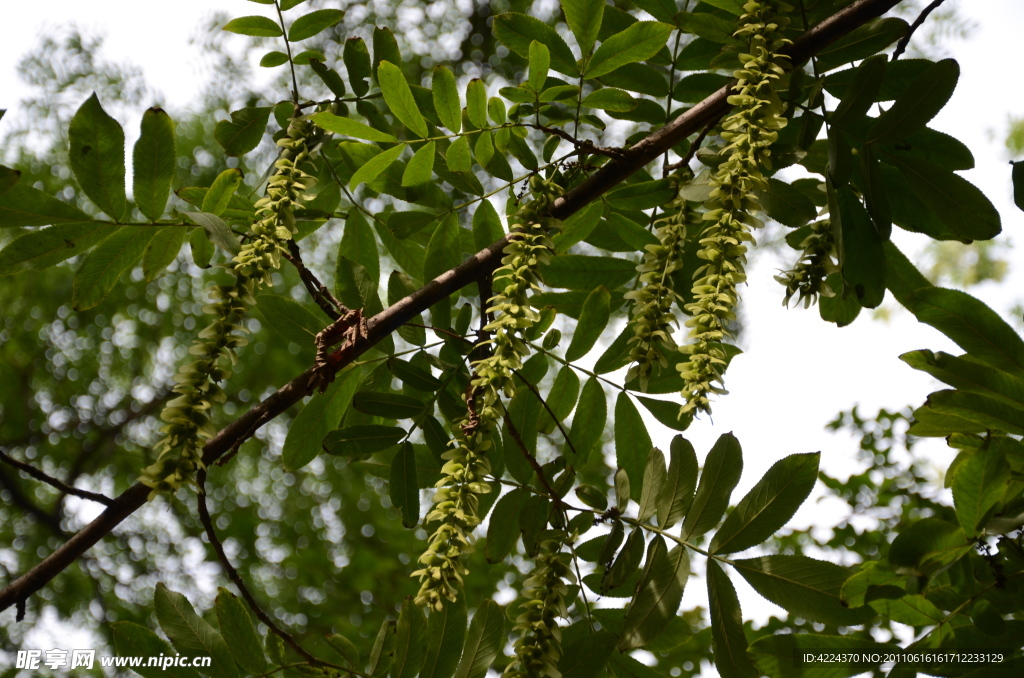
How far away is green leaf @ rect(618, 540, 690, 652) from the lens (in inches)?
40.8

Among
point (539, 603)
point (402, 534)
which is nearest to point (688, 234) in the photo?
point (539, 603)

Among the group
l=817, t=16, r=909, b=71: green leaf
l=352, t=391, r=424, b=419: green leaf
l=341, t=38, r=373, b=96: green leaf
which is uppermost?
l=341, t=38, r=373, b=96: green leaf

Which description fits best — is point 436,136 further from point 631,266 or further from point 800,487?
point 800,487

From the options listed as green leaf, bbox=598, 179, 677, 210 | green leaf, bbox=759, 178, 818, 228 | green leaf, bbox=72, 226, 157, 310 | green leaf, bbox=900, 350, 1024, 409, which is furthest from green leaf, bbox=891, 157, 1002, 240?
green leaf, bbox=72, 226, 157, 310

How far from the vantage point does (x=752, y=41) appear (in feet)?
3.69

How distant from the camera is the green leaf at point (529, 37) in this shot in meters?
1.37

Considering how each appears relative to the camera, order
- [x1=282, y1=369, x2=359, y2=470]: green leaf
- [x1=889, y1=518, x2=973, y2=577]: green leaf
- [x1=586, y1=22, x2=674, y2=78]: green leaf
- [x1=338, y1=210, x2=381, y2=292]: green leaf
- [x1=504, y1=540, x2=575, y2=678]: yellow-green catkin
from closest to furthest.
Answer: [x1=889, y1=518, x2=973, y2=577]: green leaf
[x1=504, y1=540, x2=575, y2=678]: yellow-green catkin
[x1=586, y1=22, x2=674, y2=78]: green leaf
[x1=282, y1=369, x2=359, y2=470]: green leaf
[x1=338, y1=210, x2=381, y2=292]: green leaf

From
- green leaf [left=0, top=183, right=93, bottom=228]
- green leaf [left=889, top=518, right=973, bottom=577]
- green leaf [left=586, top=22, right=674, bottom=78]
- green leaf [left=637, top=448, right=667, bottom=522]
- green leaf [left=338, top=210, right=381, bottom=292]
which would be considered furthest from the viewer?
green leaf [left=338, top=210, right=381, bottom=292]

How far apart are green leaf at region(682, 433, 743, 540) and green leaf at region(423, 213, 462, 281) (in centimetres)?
69

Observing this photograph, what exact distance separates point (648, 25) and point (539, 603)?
41.3 inches

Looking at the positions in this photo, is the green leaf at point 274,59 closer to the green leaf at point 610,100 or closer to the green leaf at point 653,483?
the green leaf at point 610,100

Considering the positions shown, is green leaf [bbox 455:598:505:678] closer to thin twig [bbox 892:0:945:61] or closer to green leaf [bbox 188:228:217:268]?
green leaf [bbox 188:228:217:268]

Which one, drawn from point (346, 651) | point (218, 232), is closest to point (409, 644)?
point (346, 651)

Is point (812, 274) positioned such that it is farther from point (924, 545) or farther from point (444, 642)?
point (444, 642)
